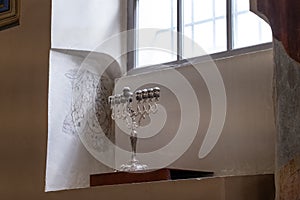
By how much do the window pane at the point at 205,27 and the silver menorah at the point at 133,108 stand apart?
0.95ft

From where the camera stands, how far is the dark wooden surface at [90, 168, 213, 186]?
7.84 feet

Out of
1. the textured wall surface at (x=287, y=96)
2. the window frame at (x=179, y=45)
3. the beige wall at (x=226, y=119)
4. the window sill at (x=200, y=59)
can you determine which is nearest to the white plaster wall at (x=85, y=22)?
the window frame at (x=179, y=45)

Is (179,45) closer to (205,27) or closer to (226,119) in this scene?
(205,27)

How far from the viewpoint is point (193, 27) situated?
3.00 metres

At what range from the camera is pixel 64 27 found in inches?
126

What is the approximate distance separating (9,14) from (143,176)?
4.59ft

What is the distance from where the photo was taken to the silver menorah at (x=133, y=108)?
108 inches

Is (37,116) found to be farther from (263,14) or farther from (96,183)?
(263,14)

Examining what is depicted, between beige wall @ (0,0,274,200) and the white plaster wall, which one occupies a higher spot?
the white plaster wall

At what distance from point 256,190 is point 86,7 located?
144cm

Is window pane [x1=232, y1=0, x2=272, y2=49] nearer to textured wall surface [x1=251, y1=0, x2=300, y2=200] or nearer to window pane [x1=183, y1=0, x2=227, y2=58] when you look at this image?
window pane [x1=183, y1=0, x2=227, y2=58]

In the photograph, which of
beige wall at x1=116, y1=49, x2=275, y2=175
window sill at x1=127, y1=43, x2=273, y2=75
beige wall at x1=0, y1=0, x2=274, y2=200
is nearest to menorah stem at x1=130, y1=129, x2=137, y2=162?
beige wall at x1=116, y1=49, x2=275, y2=175

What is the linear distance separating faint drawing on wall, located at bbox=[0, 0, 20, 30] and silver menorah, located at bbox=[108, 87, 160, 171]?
769 millimetres

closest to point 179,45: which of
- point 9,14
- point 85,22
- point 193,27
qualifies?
point 193,27
